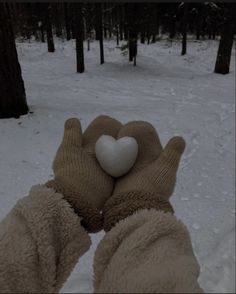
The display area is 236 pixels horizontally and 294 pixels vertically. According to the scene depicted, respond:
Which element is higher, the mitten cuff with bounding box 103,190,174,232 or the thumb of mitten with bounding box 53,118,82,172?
the thumb of mitten with bounding box 53,118,82,172

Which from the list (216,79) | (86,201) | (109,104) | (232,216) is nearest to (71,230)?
(86,201)

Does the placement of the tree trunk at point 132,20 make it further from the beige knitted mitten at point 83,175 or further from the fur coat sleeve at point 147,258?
the fur coat sleeve at point 147,258

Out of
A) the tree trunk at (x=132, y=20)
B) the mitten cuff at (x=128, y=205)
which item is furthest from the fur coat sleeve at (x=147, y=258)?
the tree trunk at (x=132, y=20)

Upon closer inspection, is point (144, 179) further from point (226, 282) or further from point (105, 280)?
point (226, 282)

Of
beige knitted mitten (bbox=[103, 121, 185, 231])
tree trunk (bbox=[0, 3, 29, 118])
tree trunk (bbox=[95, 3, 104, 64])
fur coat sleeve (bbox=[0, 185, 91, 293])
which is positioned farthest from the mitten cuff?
tree trunk (bbox=[95, 3, 104, 64])

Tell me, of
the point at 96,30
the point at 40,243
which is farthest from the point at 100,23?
the point at 40,243

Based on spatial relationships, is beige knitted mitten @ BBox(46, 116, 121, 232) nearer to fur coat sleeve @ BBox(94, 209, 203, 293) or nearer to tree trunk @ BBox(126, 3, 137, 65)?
fur coat sleeve @ BBox(94, 209, 203, 293)
